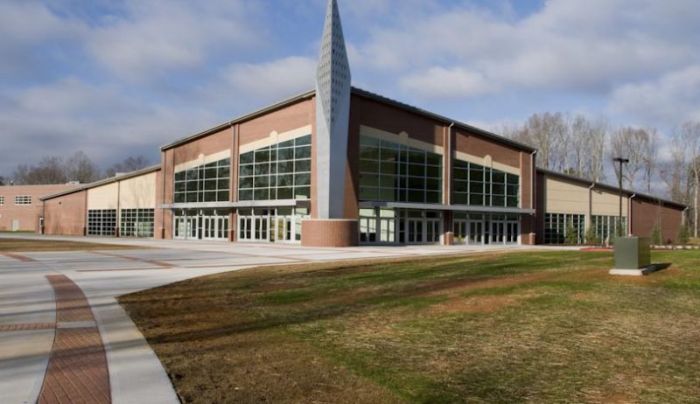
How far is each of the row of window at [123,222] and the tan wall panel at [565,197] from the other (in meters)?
38.1

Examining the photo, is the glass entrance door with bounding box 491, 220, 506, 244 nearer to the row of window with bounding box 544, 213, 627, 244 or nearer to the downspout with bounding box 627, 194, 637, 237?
the row of window with bounding box 544, 213, 627, 244

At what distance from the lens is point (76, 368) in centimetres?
673

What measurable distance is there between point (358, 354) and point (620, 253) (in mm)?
8582

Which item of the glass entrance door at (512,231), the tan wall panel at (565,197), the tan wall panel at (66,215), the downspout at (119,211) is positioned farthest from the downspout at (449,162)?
the tan wall panel at (66,215)

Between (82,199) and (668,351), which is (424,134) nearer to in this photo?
(668,351)

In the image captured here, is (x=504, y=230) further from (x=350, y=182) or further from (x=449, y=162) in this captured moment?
(x=350, y=182)

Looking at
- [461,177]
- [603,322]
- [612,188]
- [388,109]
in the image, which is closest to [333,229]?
[388,109]

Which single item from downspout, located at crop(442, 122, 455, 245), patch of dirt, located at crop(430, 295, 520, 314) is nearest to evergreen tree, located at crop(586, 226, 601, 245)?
downspout, located at crop(442, 122, 455, 245)

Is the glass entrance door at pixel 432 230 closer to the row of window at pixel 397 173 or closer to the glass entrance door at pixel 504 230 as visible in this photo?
the row of window at pixel 397 173

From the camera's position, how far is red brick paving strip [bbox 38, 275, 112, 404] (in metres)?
5.67

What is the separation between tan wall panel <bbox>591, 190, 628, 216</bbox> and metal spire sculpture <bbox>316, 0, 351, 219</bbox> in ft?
101

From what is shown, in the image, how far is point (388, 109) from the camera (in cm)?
4366

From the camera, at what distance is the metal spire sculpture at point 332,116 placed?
37781 millimetres

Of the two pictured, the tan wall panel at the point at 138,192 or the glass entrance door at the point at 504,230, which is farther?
the tan wall panel at the point at 138,192
